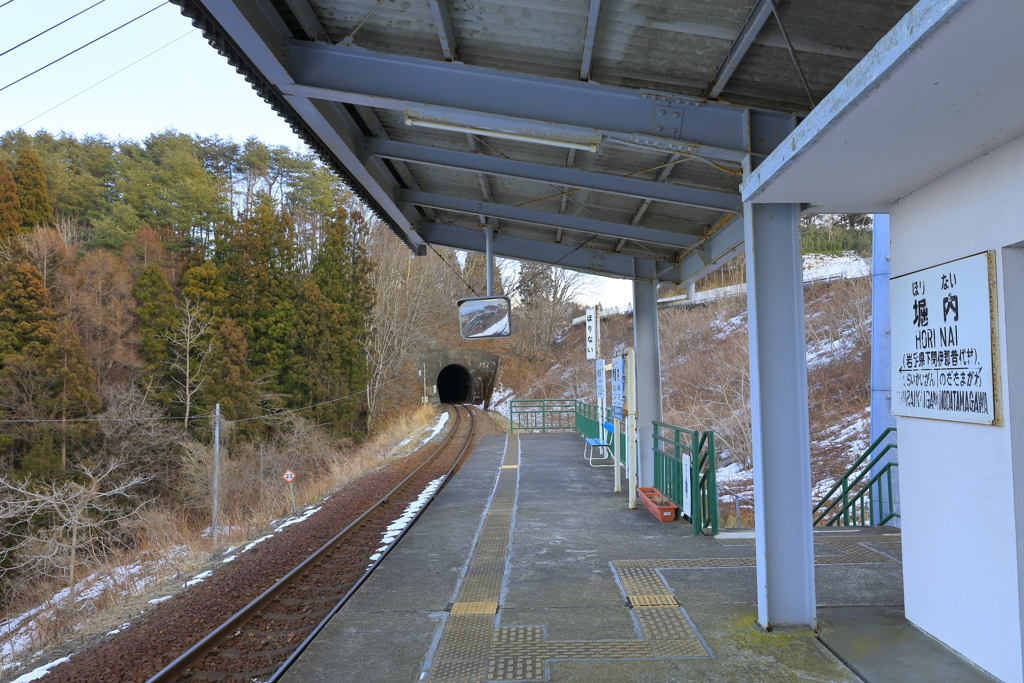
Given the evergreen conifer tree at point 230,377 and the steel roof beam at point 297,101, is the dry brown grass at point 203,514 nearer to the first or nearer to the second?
the evergreen conifer tree at point 230,377

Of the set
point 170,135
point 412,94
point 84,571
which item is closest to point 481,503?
point 412,94

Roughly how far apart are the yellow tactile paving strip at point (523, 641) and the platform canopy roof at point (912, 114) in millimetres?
3049

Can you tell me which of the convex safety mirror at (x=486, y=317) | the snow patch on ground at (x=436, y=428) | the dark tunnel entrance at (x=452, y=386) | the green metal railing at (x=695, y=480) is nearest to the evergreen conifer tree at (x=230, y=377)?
the snow patch on ground at (x=436, y=428)

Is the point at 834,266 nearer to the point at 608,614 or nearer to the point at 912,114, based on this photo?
the point at 608,614

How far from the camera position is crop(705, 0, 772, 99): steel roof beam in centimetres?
355

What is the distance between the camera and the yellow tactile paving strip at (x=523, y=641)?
409cm

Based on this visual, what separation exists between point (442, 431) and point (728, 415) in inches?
416

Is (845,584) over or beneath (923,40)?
beneath

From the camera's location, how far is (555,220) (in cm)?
746

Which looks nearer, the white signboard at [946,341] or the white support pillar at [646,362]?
→ the white signboard at [946,341]

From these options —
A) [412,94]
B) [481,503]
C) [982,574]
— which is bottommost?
[481,503]

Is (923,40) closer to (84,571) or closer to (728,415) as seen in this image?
(728,415)

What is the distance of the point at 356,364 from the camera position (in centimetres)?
3409

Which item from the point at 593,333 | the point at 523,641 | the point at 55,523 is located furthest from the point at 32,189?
the point at 523,641
